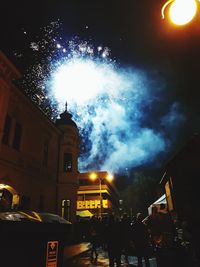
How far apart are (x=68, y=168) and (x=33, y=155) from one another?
555 cm

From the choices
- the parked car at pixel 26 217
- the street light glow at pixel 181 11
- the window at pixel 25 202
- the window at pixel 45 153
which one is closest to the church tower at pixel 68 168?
the window at pixel 45 153

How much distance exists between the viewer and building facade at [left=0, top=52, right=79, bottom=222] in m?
12.3

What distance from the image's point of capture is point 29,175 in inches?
584

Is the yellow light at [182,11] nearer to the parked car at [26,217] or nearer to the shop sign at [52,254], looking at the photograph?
the parked car at [26,217]

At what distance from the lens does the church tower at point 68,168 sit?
19344mm

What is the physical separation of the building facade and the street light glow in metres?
8.74

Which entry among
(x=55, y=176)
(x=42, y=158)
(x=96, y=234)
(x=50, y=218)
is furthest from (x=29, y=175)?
(x=50, y=218)

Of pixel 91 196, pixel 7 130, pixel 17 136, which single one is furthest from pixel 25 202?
pixel 91 196

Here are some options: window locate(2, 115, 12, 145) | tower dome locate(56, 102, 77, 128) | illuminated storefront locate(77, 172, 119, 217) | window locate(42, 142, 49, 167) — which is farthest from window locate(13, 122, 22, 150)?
illuminated storefront locate(77, 172, 119, 217)

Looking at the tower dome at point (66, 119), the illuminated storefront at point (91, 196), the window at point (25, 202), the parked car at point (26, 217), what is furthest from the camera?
the illuminated storefront at point (91, 196)

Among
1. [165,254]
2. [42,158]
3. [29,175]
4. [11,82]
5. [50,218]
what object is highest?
[11,82]

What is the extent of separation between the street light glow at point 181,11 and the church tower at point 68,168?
58.5 feet

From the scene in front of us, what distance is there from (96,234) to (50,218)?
9.85 metres

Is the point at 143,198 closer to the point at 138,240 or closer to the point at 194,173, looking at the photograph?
the point at 194,173
